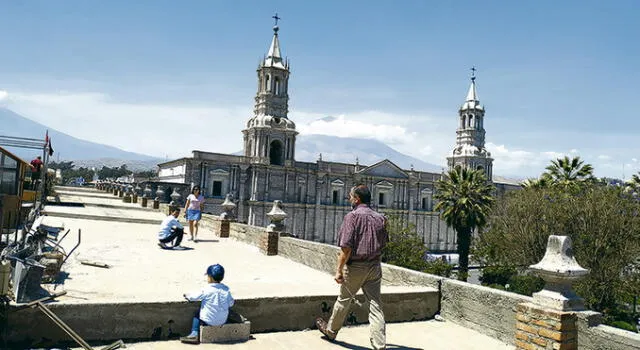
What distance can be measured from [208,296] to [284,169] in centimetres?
4753

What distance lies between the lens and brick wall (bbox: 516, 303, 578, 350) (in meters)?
4.34

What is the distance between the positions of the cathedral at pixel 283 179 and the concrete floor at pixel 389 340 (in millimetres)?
41970

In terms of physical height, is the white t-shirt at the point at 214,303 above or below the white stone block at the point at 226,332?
above

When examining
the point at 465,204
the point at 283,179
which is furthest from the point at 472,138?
the point at 465,204

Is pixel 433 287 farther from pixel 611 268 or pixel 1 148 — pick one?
pixel 611 268

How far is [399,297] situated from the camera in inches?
235

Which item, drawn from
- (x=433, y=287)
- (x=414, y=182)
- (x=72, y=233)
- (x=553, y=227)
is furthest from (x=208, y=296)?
(x=414, y=182)

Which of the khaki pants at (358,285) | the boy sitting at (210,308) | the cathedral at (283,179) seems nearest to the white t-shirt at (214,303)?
the boy sitting at (210,308)

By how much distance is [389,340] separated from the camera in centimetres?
519

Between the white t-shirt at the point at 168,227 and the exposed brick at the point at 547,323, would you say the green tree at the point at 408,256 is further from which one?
the exposed brick at the point at 547,323

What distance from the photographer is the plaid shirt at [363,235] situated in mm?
4691

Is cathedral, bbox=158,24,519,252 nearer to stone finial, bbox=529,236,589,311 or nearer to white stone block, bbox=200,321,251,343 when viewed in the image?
white stone block, bbox=200,321,251,343

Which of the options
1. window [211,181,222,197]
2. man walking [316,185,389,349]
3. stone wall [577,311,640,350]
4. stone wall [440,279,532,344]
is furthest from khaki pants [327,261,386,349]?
window [211,181,222,197]

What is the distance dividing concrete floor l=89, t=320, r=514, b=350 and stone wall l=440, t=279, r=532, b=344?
11cm
